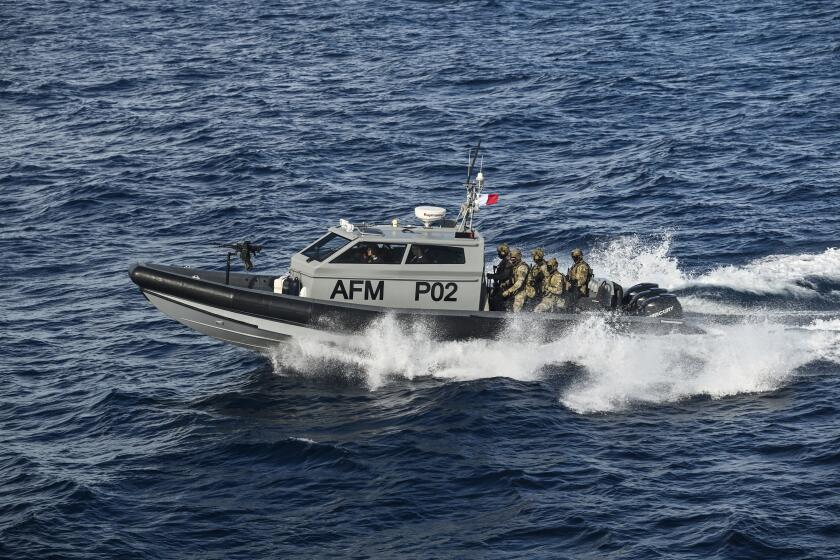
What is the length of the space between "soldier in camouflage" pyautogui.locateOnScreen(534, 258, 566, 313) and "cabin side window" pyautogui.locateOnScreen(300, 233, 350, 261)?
4311mm

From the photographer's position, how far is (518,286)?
80.0 feet

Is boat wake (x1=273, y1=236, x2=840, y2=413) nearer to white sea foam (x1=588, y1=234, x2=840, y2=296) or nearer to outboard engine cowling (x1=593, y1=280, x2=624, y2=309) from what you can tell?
outboard engine cowling (x1=593, y1=280, x2=624, y2=309)

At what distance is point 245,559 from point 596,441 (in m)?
6.81

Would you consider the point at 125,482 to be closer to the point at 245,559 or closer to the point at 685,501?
the point at 245,559

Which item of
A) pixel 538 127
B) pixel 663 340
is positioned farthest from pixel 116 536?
pixel 538 127

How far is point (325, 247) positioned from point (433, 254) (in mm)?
2244

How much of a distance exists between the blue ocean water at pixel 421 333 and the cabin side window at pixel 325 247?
6.26ft

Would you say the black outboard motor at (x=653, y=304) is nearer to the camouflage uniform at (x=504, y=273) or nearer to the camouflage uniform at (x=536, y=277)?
the camouflage uniform at (x=536, y=277)

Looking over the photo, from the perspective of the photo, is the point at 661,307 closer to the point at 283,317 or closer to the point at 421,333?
the point at 421,333

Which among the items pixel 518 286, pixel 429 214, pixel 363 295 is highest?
pixel 429 214

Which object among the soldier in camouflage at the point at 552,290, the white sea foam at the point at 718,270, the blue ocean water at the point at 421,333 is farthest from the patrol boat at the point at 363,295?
the white sea foam at the point at 718,270

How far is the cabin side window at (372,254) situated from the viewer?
23.6 m

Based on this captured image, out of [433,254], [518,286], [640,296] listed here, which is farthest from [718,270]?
[433,254]

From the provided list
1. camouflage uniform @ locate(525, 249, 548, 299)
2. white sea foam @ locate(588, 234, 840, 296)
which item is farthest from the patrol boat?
white sea foam @ locate(588, 234, 840, 296)
